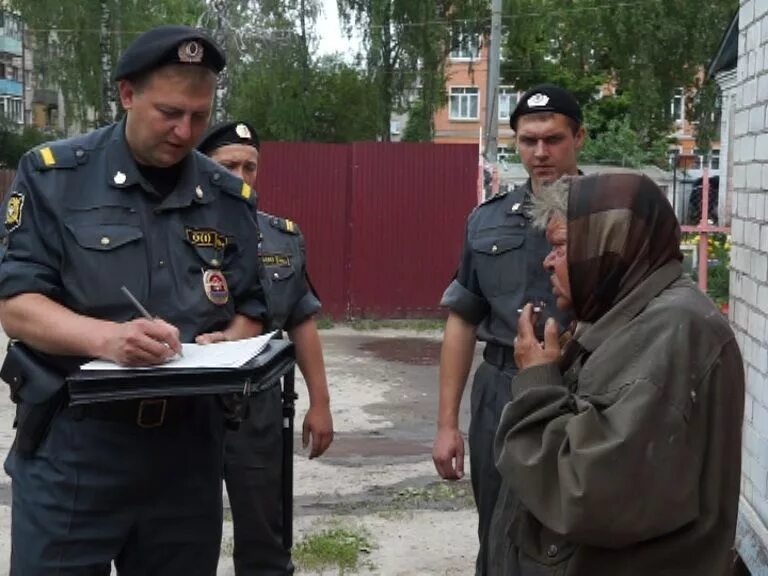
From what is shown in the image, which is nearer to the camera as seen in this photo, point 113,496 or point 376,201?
point 113,496

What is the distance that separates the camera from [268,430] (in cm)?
414

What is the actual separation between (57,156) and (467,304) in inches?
65.5

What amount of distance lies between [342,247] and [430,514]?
7.88 m

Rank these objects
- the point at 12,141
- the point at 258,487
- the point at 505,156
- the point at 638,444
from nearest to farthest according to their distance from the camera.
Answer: the point at 638,444, the point at 258,487, the point at 505,156, the point at 12,141

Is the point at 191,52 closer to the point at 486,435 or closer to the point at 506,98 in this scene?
the point at 486,435

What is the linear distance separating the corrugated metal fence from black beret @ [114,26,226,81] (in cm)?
1091

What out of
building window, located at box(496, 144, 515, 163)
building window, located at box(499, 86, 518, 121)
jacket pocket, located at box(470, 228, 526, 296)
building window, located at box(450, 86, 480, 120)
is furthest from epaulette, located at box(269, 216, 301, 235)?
building window, located at box(450, 86, 480, 120)

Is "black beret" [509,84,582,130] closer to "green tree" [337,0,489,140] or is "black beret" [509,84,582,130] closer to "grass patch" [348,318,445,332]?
"grass patch" [348,318,445,332]

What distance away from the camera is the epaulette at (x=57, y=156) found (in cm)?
269

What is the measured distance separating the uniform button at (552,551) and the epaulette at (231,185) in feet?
3.93

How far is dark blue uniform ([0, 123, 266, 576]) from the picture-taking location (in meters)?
2.63

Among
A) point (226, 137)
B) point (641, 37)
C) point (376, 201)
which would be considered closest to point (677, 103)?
point (641, 37)

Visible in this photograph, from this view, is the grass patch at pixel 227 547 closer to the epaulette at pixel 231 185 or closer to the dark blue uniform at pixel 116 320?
the dark blue uniform at pixel 116 320

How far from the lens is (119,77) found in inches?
106
